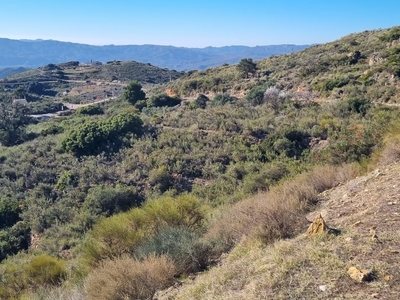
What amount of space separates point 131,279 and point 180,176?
15.0 m

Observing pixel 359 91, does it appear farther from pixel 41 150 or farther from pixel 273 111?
pixel 41 150

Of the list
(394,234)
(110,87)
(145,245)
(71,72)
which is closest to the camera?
(394,234)

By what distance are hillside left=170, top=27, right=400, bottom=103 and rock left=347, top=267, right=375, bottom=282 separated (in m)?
23.8

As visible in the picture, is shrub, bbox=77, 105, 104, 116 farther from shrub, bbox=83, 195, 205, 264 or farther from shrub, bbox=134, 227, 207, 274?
shrub, bbox=134, 227, 207, 274

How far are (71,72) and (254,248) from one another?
96935 millimetres

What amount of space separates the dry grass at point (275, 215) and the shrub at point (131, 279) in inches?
59.3

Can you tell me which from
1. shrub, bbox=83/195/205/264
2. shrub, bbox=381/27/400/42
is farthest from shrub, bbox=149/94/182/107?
shrub, bbox=83/195/205/264

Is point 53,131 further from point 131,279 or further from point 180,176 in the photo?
point 131,279

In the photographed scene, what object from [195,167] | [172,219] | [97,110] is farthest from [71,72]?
[172,219]

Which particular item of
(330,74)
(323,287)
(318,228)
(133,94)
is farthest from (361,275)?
(133,94)

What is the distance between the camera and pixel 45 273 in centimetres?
1033

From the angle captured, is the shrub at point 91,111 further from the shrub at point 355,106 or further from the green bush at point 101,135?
the shrub at point 355,106

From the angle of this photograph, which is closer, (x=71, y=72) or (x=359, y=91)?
(x=359, y=91)

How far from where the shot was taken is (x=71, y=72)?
324 feet
